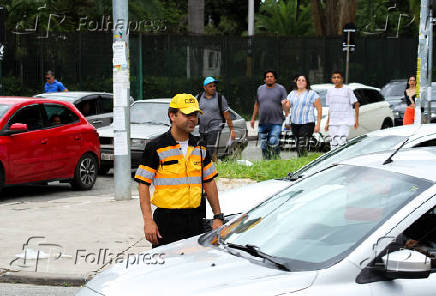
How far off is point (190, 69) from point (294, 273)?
90.2 ft

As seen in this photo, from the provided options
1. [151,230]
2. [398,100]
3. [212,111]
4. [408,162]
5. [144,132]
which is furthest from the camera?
[398,100]

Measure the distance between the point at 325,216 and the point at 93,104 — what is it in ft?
46.1

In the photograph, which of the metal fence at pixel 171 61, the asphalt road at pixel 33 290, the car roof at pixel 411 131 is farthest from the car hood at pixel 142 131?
the metal fence at pixel 171 61

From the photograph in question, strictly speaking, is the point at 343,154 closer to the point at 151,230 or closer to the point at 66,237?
the point at 66,237

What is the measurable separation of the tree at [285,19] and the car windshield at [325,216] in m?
56.9

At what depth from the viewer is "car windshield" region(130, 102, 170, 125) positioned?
16750mm

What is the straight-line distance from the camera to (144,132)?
15.8 meters

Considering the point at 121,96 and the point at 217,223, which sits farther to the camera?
the point at 121,96

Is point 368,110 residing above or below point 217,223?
below

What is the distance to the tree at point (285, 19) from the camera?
203 feet

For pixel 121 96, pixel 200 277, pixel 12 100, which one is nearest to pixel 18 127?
pixel 12 100

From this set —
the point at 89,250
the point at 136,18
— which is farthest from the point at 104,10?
the point at 89,250

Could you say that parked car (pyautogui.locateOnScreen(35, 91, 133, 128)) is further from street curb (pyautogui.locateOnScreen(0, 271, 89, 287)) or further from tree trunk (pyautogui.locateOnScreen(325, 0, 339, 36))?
tree trunk (pyautogui.locateOnScreen(325, 0, 339, 36))

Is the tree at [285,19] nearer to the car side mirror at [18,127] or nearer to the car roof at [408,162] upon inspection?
the car side mirror at [18,127]
